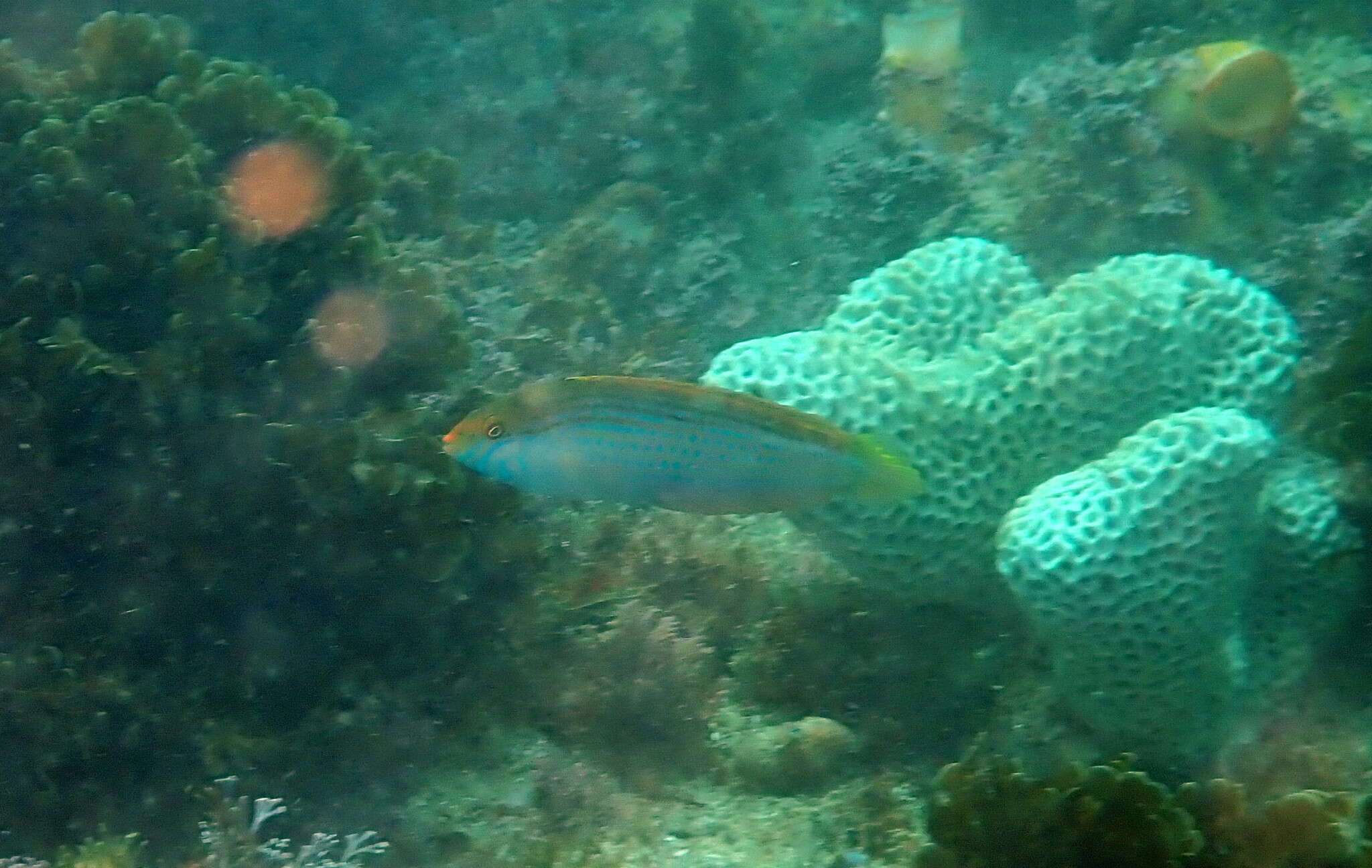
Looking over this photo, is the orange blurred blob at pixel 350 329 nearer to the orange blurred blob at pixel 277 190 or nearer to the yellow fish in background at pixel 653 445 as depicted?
the orange blurred blob at pixel 277 190

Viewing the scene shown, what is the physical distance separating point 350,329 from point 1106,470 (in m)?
2.86

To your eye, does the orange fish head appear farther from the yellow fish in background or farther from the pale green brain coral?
the pale green brain coral

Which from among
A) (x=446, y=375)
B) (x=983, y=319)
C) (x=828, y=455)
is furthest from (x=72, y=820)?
(x=983, y=319)

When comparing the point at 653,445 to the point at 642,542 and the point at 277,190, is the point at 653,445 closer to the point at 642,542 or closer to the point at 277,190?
the point at 642,542

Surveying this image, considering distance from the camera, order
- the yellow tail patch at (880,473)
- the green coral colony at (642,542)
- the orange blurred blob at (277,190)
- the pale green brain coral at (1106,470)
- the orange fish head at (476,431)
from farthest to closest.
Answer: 1. the orange blurred blob at (277,190)
2. the pale green brain coral at (1106,470)
3. the green coral colony at (642,542)
4. the yellow tail patch at (880,473)
5. the orange fish head at (476,431)

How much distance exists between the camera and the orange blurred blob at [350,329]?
154 inches

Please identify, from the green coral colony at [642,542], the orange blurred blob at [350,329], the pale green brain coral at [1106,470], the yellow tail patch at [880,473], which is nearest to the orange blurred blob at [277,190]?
the green coral colony at [642,542]

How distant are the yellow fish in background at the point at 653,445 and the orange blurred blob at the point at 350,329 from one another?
5.31ft

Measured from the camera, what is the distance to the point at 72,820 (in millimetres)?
3281

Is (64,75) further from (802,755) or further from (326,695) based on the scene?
(802,755)

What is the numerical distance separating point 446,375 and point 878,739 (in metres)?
2.31

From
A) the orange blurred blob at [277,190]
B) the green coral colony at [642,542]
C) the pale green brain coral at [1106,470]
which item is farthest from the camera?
the orange blurred blob at [277,190]

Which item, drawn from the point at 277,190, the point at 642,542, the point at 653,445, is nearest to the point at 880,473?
the point at 653,445

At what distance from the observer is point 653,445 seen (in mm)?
2566
